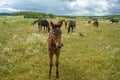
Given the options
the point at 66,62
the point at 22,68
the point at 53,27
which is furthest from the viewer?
the point at 66,62

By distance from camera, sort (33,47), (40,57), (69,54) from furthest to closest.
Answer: (33,47)
(69,54)
(40,57)

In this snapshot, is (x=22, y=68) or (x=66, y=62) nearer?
(x=22, y=68)

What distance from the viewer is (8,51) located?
19891mm

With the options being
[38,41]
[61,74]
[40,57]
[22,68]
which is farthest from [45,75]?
[38,41]

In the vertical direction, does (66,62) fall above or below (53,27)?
below

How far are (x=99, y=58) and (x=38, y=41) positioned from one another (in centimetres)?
766

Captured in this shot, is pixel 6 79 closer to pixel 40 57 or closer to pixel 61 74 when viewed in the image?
pixel 61 74

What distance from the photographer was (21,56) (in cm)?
1877

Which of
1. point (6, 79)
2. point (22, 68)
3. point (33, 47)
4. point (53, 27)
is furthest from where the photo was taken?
point (33, 47)

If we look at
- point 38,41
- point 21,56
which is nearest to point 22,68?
point 21,56

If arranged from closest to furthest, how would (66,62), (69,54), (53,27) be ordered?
(53,27)
(66,62)
(69,54)

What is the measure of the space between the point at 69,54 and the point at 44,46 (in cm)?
325

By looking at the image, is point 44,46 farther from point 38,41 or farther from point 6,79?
point 6,79

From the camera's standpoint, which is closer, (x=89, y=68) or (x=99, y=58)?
(x=89, y=68)
